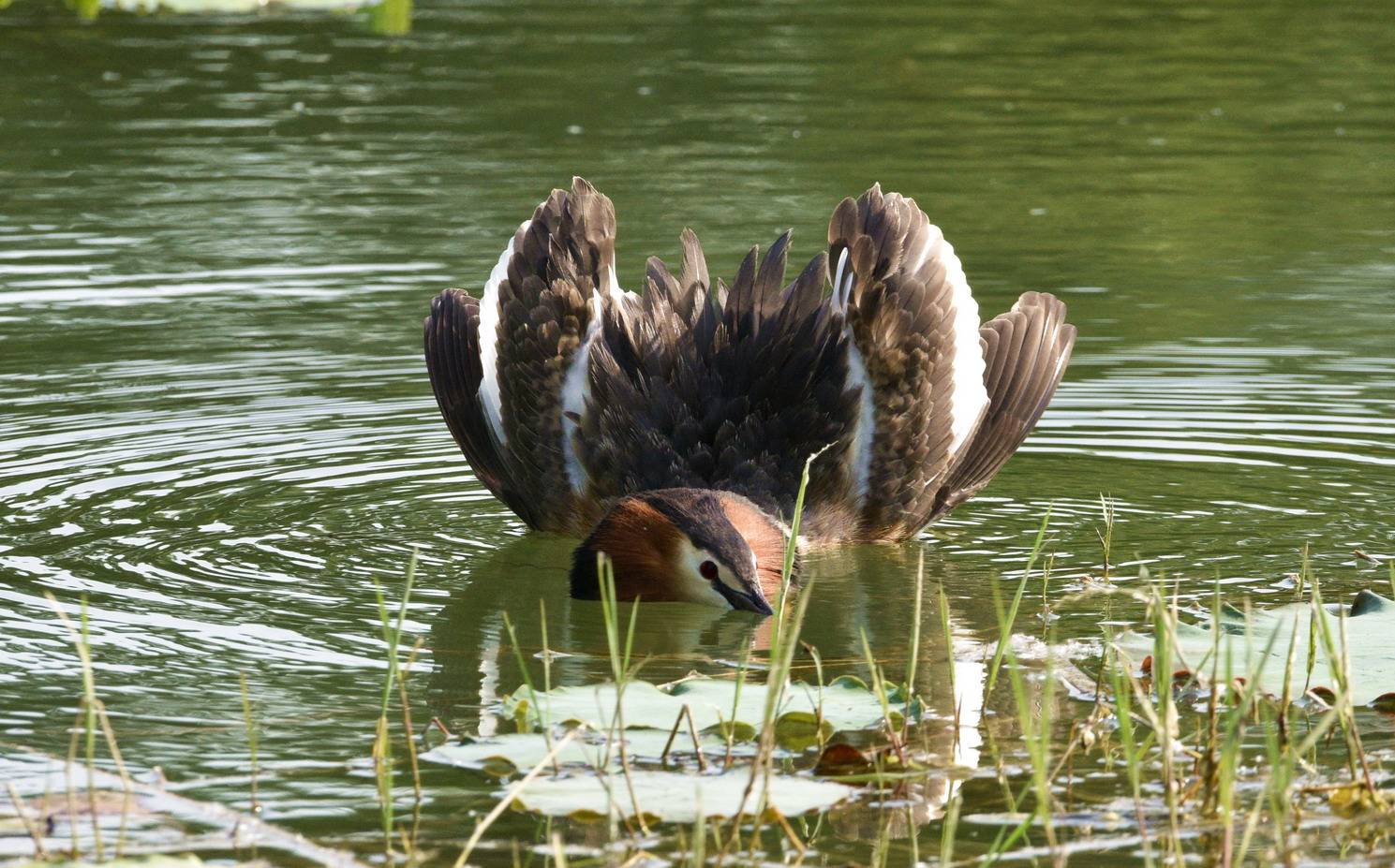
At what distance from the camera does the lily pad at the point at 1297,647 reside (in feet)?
16.3

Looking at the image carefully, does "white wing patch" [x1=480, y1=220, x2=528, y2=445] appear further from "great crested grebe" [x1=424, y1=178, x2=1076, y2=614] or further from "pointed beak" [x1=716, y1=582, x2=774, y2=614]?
"pointed beak" [x1=716, y1=582, x2=774, y2=614]

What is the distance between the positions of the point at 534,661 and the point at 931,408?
1.77 meters

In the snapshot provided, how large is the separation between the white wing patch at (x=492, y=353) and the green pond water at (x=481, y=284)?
39 centimetres

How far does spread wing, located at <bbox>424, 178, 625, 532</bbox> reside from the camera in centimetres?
685

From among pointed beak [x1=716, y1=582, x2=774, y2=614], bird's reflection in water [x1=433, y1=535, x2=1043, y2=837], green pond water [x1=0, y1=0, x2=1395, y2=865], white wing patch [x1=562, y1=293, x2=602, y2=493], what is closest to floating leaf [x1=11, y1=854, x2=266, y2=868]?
green pond water [x1=0, y1=0, x2=1395, y2=865]

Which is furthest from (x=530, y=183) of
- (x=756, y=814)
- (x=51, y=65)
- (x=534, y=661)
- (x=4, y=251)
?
(x=756, y=814)

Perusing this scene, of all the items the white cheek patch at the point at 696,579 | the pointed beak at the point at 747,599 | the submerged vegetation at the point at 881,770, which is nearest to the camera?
the submerged vegetation at the point at 881,770

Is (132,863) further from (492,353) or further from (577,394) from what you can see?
(492,353)

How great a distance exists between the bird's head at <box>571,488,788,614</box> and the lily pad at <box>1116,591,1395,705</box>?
1.06 meters

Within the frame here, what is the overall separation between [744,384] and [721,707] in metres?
1.92

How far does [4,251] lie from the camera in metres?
11.5

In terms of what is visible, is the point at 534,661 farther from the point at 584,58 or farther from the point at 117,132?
the point at 584,58

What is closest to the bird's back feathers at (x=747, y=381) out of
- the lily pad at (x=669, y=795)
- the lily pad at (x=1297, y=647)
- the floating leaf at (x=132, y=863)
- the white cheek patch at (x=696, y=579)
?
the white cheek patch at (x=696, y=579)

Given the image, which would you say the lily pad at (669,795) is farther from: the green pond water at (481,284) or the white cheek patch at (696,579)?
the white cheek patch at (696,579)
